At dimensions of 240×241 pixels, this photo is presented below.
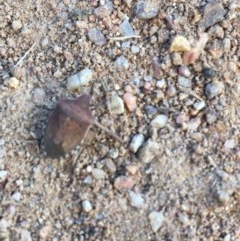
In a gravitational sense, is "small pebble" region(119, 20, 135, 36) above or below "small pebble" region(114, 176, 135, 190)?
above

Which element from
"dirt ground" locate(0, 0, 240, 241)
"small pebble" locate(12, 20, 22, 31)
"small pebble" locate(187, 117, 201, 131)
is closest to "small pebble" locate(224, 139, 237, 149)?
"dirt ground" locate(0, 0, 240, 241)

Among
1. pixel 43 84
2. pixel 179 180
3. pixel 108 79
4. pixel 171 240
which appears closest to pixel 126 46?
pixel 108 79

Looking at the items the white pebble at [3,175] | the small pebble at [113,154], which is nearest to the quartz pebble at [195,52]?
the small pebble at [113,154]

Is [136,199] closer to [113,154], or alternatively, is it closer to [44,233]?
[113,154]

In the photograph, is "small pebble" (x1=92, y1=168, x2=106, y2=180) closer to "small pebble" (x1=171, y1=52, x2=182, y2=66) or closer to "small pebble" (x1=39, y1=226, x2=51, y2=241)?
"small pebble" (x1=39, y1=226, x2=51, y2=241)

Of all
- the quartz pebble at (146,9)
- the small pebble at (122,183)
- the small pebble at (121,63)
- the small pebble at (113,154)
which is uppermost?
the quartz pebble at (146,9)

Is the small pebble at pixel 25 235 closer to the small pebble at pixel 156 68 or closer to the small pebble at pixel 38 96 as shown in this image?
the small pebble at pixel 38 96

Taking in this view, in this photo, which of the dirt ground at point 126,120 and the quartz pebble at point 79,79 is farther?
the quartz pebble at point 79,79
